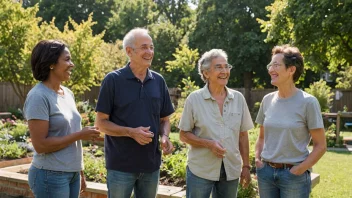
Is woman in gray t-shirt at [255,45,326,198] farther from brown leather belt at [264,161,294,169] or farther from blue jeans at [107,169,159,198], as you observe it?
blue jeans at [107,169,159,198]

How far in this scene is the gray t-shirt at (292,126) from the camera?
3176 mm

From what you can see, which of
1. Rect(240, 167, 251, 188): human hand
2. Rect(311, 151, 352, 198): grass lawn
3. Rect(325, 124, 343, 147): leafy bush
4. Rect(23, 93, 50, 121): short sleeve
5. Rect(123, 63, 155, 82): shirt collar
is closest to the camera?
Rect(23, 93, 50, 121): short sleeve

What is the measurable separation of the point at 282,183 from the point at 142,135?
119cm

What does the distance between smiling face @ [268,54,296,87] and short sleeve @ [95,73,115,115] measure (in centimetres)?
132

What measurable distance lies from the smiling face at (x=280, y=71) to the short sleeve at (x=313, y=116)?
11.0 inches

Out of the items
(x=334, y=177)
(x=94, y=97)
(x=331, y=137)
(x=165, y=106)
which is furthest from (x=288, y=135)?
(x=94, y=97)

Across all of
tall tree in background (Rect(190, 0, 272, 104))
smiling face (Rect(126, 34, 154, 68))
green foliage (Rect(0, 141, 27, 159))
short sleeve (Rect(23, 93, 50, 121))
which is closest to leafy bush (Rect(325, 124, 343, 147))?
green foliage (Rect(0, 141, 27, 159))

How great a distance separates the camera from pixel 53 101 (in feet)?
9.76

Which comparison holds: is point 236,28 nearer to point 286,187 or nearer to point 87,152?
point 87,152

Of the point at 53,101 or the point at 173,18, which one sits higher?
the point at 173,18

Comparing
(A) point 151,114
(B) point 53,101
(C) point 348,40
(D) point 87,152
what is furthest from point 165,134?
(C) point 348,40

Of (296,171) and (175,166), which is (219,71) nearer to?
(296,171)

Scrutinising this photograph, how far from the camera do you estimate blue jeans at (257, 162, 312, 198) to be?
3186 millimetres

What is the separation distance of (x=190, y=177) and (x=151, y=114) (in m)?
0.64
